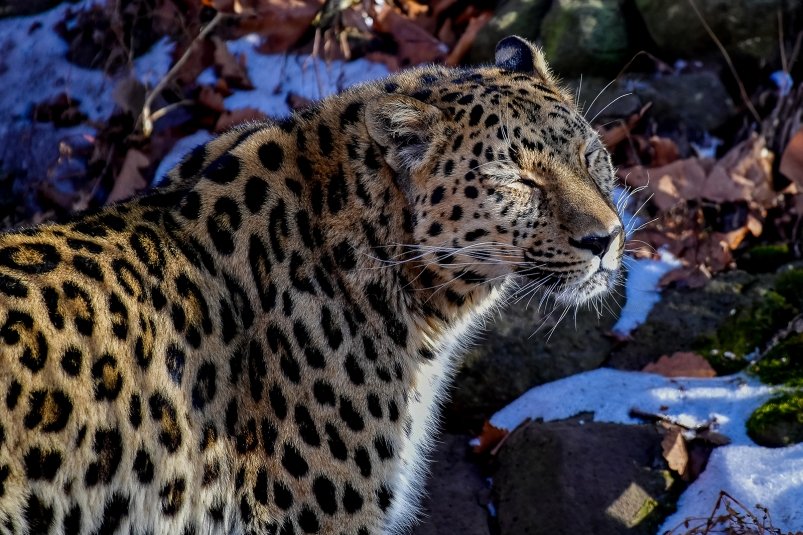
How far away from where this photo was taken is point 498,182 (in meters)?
4.65

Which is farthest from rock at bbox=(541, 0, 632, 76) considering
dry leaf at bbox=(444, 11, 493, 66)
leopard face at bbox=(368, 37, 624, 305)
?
leopard face at bbox=(368, 37, 624, 305)

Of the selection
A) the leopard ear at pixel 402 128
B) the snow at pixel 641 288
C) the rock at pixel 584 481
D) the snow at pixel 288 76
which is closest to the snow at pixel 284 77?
the snow at pixel 288 76

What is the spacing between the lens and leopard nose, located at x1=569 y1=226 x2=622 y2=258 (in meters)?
4.62

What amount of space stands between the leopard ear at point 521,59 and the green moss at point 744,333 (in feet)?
7.51

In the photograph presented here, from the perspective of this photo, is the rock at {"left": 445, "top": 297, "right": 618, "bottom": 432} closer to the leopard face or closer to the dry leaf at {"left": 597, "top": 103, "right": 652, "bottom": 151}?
the dry leaf at {"left": 597, "top": 103, "right": 652, "bottom": 151}

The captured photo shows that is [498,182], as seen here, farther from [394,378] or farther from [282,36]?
[282,36]

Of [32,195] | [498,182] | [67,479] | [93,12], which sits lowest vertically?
[32,195]

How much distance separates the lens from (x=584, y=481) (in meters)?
5.81

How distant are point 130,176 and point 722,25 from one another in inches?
190

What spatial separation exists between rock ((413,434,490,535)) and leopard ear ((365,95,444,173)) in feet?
7.24

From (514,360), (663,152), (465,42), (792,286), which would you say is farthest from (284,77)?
(792,286)

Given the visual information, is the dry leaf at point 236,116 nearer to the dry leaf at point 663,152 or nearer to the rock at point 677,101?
the rock at point 677,101

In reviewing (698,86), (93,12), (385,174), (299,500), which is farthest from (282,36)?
(299,500)

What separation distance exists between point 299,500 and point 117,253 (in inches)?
48.4
